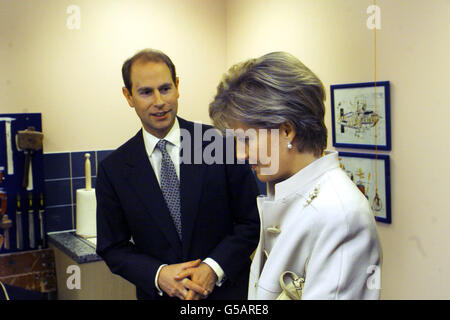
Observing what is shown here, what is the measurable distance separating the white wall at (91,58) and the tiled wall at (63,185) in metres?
0.05

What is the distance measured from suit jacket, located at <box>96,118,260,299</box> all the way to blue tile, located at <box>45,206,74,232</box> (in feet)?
4.15

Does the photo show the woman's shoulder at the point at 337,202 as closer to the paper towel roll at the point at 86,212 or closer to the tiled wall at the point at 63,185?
the paper towel roll at the point at 86,212

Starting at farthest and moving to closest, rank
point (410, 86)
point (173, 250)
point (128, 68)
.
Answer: point (410, 86) < point (128, 68) < point (173, 250)

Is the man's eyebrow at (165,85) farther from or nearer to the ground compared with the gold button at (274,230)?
farther from the ground

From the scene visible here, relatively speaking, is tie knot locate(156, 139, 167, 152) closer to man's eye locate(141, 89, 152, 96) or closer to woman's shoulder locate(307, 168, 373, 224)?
man's eye locate(141, 89, 152, 96)

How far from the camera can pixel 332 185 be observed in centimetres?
93

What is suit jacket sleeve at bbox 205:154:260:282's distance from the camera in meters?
1.53

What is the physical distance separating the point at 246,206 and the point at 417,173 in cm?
83

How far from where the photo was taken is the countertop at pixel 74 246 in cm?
230

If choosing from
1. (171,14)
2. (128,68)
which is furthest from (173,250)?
(171,14)

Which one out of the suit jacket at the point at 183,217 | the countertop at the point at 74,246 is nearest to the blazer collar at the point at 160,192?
the suit jacket at the point at 183,217

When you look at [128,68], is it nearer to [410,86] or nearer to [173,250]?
[173,250]

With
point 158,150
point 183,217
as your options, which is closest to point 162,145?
point 158,150

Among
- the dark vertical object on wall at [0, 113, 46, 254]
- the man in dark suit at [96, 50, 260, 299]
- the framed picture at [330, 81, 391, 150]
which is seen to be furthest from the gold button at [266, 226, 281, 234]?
the dark vertical object on wall at [0, 113, 46, 254]
